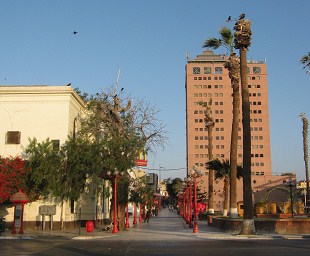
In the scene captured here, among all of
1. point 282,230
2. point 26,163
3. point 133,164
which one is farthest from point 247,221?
point 26,163

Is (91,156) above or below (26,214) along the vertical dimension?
above

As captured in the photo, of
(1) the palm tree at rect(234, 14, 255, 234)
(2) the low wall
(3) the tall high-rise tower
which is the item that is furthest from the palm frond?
(3) the tall high-rise tower

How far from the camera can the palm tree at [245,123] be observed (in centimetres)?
2558

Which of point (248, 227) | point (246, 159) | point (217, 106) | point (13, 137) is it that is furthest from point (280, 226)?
point (217, 106)

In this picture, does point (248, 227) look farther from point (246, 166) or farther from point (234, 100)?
point (234, 100)

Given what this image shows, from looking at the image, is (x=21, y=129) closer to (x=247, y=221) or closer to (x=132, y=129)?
(x=132, y=129)

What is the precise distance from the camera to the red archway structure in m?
28.1

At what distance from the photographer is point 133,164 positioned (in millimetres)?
31938

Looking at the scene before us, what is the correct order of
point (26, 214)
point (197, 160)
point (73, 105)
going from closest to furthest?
1. point (26, 214)
2. point (73, 105)
3. point (197, 160)

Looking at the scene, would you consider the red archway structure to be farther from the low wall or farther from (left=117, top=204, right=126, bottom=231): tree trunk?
the low wall

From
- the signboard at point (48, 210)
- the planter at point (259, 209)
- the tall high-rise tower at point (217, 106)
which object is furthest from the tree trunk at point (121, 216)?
the tall high-rise tower at point (217, 106)

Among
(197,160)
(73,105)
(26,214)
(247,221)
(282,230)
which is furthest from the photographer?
(197,160)

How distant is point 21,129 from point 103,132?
680cm

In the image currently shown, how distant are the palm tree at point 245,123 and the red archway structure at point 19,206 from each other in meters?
14.7
